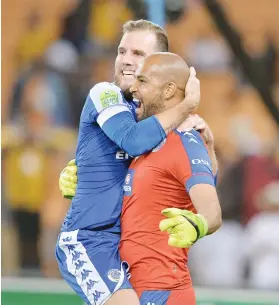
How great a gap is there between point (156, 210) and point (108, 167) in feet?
1.17

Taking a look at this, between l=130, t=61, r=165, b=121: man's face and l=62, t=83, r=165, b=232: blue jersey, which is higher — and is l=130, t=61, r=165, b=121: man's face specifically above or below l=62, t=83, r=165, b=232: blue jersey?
above

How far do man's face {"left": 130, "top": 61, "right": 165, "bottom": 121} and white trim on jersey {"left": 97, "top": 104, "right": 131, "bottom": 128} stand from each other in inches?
4.2

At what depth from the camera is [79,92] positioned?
1185 cm

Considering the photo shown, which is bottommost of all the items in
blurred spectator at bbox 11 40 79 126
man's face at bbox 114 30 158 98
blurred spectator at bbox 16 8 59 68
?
blurred spectator at bbox 11 40 79 126

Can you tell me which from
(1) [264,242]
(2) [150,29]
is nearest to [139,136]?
(2) [150,29]

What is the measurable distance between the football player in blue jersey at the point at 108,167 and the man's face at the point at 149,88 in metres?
0.05

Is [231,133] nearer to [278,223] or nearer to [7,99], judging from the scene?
[278,223]

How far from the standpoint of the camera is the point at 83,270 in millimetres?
4672

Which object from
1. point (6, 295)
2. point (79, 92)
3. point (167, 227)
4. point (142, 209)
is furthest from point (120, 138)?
point (79, 92)

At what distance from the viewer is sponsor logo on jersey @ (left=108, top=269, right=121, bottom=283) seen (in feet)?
15.0

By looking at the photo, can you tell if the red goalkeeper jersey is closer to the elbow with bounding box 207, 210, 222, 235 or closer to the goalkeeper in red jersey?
the goalkeeper in red jersey

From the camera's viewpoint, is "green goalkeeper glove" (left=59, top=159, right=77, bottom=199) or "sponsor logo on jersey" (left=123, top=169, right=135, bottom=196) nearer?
"sponsor logo on jersey" (left=123, top=169, right=135, bottom=196)

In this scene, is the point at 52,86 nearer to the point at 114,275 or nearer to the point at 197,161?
the point at 114,275

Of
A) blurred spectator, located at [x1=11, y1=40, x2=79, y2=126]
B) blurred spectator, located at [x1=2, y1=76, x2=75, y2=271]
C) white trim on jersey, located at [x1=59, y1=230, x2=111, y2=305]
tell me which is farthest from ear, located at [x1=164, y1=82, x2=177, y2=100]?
blurred spectator, located at [x1=11, y1=40, x2=79, y2=126]
